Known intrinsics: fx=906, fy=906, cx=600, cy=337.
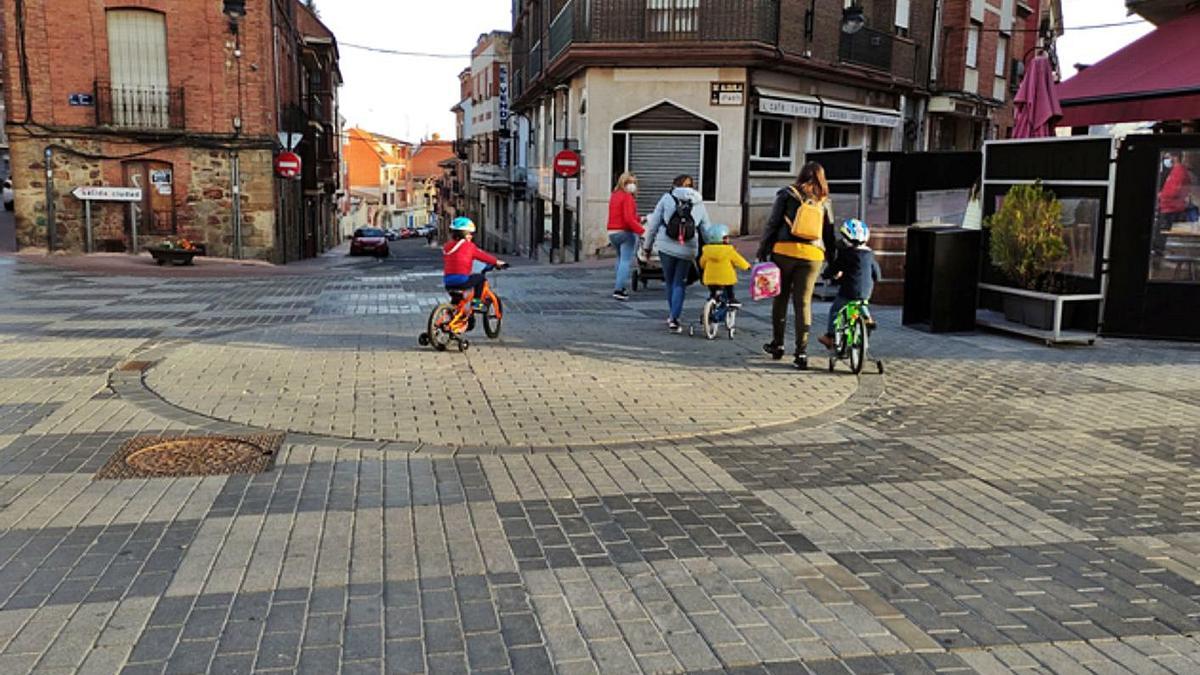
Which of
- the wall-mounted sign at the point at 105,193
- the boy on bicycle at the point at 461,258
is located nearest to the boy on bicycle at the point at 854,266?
the boy on bicycle at the point at 461,258

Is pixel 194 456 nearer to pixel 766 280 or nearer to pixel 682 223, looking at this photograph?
pixel 766 280

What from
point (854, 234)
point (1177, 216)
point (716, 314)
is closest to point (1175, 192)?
point (1177, 216)

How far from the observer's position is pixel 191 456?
577 centimetres

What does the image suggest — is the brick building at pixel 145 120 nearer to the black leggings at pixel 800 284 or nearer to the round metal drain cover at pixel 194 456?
the black leggings at pixel 800 284

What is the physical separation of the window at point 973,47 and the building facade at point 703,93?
6936 mm

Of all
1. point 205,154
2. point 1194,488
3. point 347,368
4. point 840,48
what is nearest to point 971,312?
point 1194,488

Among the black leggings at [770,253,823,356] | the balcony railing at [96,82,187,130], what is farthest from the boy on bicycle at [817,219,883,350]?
the balcony railing at [96,82,187,130]

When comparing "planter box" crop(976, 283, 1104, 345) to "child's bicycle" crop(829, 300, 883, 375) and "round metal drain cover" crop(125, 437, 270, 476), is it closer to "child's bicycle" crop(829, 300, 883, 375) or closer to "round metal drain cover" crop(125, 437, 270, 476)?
"child's bicycle" crop(829, 300, 883, 375)

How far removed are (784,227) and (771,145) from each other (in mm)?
15377

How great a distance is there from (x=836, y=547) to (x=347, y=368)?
5534 mm

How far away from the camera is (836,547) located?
4395 millimetres

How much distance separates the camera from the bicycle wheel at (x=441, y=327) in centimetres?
939

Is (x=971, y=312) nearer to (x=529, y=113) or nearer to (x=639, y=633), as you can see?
(x=639, y=633)

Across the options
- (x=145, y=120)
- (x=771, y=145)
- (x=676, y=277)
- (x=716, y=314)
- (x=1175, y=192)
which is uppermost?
(x=145, y=120)
